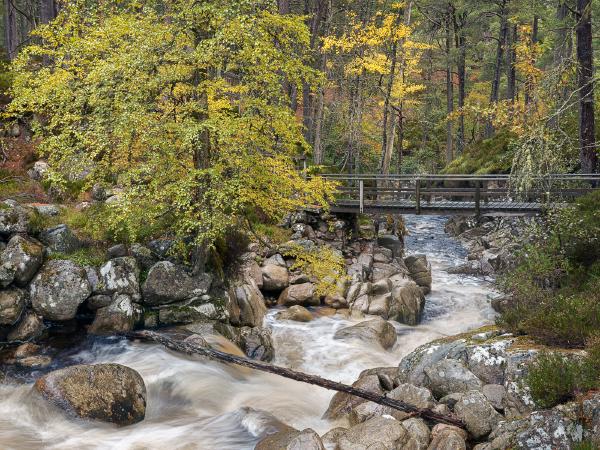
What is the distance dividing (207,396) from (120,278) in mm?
4233

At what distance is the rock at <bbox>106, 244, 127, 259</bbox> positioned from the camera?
13.4 m

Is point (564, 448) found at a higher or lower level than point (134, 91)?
lower

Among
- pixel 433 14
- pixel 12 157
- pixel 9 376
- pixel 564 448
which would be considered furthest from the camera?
pixel 433 14

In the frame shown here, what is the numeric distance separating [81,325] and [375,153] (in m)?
27.5

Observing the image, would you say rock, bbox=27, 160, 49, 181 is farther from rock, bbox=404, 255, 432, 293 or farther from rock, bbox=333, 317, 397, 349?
rock, bbox=404, 255, 432, 293

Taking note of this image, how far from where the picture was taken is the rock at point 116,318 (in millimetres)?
12266

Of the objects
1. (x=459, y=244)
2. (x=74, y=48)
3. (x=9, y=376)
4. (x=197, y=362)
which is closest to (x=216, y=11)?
(x=74, y=48)

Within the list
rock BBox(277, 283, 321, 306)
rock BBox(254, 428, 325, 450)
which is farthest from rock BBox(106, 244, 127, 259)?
rock BBox(254, 428, 325, 450)

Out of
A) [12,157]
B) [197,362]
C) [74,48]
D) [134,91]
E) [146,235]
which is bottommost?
[197,362]

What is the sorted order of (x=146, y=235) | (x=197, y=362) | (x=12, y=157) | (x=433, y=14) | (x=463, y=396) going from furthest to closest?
(x=433, y=14) < (x=12, y=157) < (x=146, y=235) < (x=197, y=362) < (x=463, y=396)

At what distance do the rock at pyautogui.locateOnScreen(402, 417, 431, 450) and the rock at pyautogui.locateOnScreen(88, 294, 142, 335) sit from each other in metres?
7.23

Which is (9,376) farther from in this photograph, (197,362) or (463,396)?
(463,396)

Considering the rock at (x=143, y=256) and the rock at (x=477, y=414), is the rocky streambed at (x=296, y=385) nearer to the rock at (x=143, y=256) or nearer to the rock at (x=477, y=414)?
the rock at (x=477, y=414)

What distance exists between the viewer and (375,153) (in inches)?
1446
